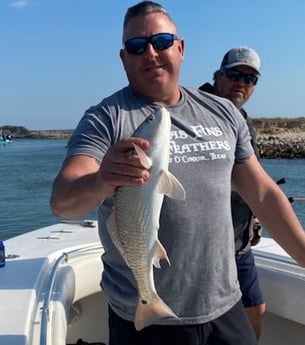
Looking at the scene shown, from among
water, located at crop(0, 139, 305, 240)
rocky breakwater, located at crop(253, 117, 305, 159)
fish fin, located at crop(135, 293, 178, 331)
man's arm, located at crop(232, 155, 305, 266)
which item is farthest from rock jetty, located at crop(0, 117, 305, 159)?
fish fin, located at crop(135, 293, 178, 331)

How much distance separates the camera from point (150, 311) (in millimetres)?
1948

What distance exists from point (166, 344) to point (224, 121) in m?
0.88

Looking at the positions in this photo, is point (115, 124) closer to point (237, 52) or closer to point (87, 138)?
point (87, 138)

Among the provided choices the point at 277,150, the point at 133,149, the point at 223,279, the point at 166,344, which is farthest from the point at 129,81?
the point at 277,150

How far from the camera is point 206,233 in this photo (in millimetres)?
2107

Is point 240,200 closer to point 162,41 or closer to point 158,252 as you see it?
point 162,41

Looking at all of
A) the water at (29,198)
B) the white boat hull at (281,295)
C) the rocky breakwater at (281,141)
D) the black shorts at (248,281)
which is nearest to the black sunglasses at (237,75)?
the black shorts at (248,281)

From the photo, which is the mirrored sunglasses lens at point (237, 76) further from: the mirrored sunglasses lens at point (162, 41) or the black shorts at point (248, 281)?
the mirrored sunglasses lens at point (162, 41)

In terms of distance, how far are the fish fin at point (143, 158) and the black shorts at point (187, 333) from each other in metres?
0.73

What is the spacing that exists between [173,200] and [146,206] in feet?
1.07

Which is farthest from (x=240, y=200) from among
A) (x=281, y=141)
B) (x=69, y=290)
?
(x=281, y=141)

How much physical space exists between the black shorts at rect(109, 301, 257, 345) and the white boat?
0.41 meters

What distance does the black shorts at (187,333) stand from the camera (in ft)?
6.90

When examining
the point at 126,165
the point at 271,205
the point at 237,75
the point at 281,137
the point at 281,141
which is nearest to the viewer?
the point at 126,165
